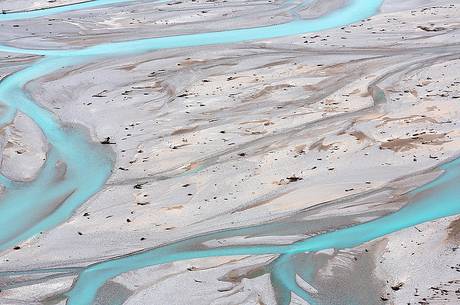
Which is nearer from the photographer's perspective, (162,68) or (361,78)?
(361,78)

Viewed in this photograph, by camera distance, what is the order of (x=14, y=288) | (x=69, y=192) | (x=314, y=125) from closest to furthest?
(x=14, y=288) → (x=69, y=192) → (x=314, y=125)

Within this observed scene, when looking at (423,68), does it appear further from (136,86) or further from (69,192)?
(69,192)

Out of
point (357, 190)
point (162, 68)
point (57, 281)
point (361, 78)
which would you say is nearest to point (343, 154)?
point (357, 190)

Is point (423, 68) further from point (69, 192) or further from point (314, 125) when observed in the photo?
point (69, 192)

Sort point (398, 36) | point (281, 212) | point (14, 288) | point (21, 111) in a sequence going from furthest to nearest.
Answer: point (398, 36), point (21, 111), point (281, 212), point (14, 288)

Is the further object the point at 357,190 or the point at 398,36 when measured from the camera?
the point at 398,36

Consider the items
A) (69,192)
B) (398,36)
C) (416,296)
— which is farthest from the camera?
(398,36)

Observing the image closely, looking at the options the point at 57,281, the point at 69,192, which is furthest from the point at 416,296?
the point at 69,192

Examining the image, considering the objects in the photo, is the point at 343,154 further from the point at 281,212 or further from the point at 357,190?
the point at 281,212

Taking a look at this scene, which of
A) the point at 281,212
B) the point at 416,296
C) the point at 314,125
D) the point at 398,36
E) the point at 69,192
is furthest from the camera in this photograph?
the point at 398,36
